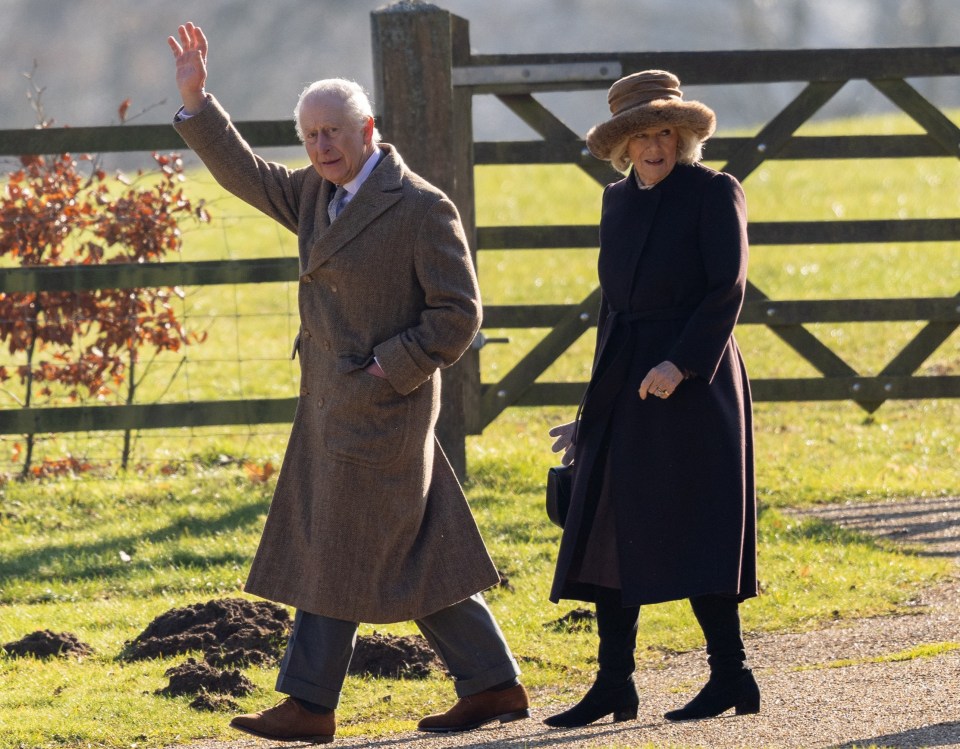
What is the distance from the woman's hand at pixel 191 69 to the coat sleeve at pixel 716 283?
1529 millimetres

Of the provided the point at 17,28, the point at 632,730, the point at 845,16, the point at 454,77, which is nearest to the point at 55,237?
the point at 454,77

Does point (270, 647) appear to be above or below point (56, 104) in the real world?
below

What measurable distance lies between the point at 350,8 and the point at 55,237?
141298 mm

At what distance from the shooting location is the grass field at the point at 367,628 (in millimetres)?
5148

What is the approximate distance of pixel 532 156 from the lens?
7.68m

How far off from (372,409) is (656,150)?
112cm

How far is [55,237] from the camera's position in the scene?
8.14 metres

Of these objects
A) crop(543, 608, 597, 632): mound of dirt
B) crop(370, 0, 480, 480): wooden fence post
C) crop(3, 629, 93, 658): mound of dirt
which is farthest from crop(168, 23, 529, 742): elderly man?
crop(370, 0, 480, 480): wooden fence post

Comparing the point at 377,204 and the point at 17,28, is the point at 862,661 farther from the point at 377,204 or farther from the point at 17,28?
the point at 17,28

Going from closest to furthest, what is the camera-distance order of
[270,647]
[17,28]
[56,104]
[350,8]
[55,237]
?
[270,647]
[55,237]
[56,104]
[17,28]
[350,8]

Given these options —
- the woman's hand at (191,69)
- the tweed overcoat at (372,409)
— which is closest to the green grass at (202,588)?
the tweed overcoat at (372,409)

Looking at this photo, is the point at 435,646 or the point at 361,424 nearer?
the point at 361,424

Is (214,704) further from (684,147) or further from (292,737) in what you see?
(684,147)

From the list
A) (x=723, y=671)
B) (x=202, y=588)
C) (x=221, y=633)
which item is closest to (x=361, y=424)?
(x=723, y=671)
